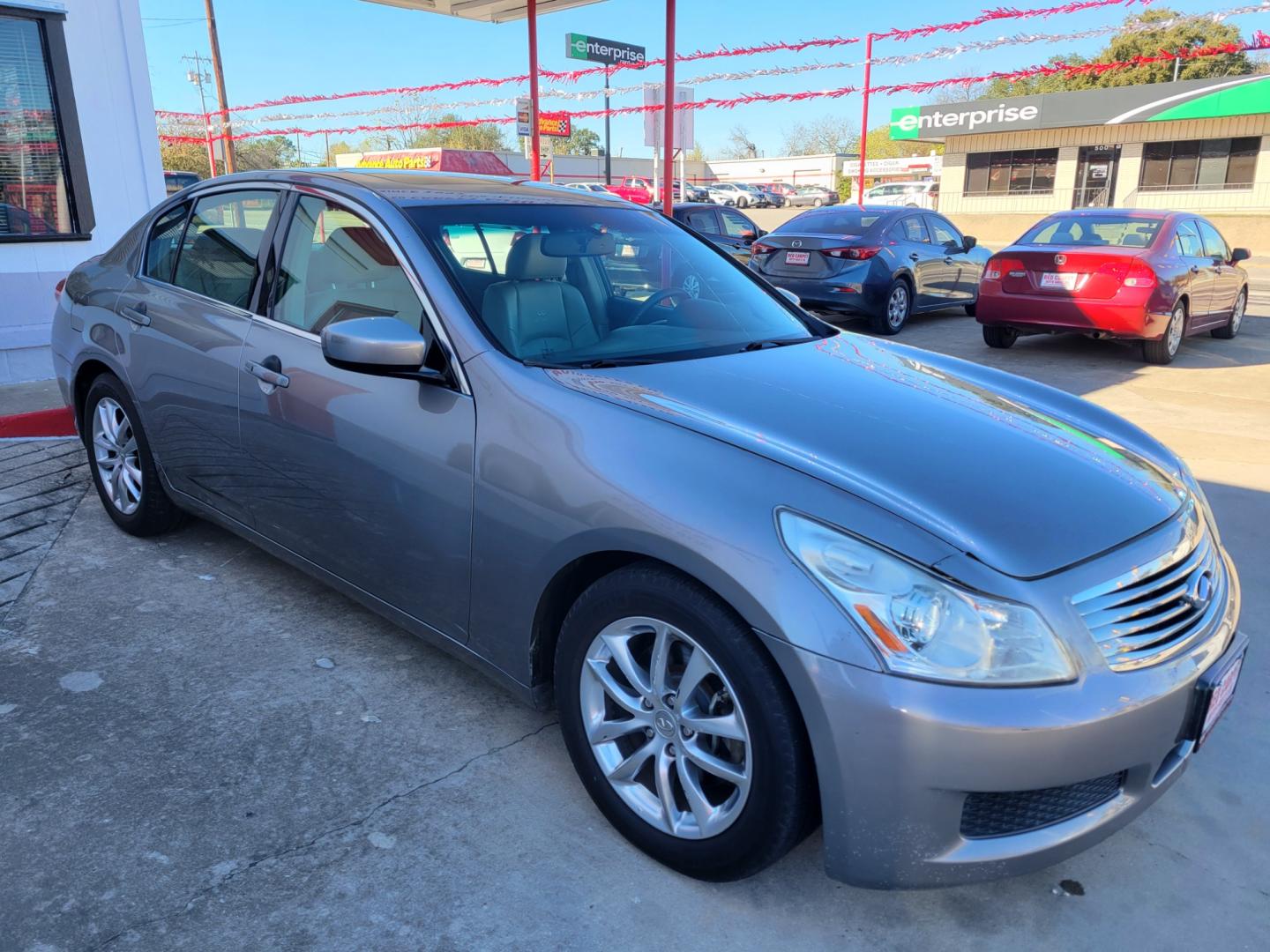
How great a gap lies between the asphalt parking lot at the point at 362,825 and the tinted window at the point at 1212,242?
25.3 feet

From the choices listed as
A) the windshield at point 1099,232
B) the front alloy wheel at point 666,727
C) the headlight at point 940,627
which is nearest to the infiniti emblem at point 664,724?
the front alloy wheel at point 666,727

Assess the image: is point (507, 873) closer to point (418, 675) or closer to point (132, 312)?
point (418, 675)

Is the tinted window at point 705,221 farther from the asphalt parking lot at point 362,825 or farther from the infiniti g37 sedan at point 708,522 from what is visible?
the asphalt parking lot at point 362,825

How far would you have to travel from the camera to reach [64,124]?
24.1ft

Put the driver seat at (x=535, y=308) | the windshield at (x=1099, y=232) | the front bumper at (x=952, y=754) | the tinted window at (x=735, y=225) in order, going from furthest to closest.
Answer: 1. the tinted window at (x=735, y=225)
2. the windshield at (x=1099, y=232)
3. the driver seat at (x=535, y=308)
4. the front bumper at (x=952, y=754)

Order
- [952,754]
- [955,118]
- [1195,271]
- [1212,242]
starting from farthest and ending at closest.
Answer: [955,118] < [1212,242] < [1195,271] < [952,754]

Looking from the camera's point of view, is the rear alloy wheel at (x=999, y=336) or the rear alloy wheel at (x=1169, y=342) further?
the rear alloy wheel at (x=999, y=336)

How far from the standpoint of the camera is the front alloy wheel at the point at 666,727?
2.15 meters

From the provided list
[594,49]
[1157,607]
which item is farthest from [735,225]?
[1157,607]

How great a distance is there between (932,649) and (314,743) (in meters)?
1.86

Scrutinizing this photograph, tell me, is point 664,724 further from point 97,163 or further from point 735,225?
point 735,225

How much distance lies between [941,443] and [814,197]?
4853 cm

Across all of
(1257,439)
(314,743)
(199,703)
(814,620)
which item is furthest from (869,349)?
(1257,439)

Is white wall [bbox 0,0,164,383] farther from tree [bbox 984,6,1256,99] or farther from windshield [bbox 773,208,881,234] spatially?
tree [bbox 984,6,1256,99]
